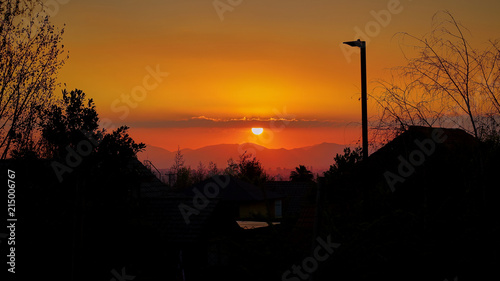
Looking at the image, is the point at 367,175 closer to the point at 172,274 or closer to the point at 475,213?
the point at 475,213

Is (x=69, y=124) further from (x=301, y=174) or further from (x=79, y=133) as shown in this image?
(x=301, y=174)

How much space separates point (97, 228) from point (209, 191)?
1620 inches

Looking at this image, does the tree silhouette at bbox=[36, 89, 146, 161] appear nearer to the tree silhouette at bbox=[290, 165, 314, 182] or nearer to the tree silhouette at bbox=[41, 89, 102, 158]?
the tree silhouette at bbox=[41, 89, 102, 158]

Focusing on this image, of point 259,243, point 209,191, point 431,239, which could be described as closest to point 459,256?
point 431,239

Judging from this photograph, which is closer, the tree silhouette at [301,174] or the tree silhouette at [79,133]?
→ the tree silhouette at [79,133]

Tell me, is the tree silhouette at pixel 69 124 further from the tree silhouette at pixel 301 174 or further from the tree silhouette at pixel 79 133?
the tree silhouette at pixel 301 174

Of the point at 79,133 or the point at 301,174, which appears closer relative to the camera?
the point at 79,133

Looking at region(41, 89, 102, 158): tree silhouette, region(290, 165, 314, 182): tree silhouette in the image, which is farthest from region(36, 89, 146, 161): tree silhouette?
region(290, 165, 314, 182): tree silhouette

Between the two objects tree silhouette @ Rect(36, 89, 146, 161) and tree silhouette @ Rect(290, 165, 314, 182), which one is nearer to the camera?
tree silhouette @ Rect(36, 89, 146, 161)

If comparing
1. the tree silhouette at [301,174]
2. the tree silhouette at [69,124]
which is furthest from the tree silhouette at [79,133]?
the tree silhouette at [301,174]

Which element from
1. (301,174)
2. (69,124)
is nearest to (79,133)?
(69,124)

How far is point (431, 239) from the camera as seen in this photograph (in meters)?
5.25

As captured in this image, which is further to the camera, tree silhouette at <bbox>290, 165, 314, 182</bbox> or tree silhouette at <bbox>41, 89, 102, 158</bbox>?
tree silhouette at <bbox>290, 165, 314, 182</bbox>

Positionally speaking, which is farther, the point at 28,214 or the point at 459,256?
the point at 28,214
